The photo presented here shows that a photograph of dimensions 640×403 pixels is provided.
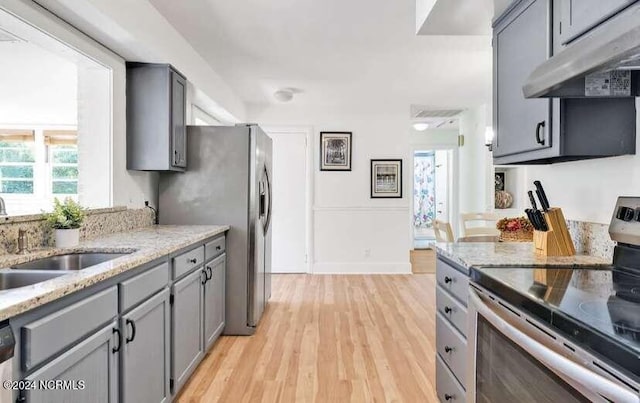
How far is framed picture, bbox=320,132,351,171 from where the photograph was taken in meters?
5.65

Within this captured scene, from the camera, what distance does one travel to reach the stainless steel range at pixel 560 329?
2.64ft

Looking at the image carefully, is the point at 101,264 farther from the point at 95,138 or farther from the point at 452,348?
the point at 452,348

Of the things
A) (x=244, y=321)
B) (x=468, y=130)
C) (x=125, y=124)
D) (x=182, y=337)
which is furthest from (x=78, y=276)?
(x=468, y=130)

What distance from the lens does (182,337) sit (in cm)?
225

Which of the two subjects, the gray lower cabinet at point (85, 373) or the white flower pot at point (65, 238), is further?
the white flower pot at point (65, 238)

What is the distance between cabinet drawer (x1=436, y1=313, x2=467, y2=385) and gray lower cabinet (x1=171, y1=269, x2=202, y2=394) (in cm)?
144

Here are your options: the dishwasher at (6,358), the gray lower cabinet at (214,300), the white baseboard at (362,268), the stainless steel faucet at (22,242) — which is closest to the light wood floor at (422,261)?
the white baseboard at (362,268)

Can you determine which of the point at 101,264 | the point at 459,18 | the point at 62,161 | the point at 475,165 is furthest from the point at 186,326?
the point at 475,165

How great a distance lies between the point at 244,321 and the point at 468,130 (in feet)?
14.9

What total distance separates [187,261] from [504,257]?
1733 mm

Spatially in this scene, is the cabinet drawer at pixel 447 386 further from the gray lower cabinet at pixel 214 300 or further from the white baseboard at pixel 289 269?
the white baseboard at pixel 289 269

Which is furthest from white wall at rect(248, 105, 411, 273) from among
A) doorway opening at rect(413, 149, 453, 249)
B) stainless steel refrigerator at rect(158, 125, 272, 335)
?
doorway opening at rect(413, 149, 453, 249)

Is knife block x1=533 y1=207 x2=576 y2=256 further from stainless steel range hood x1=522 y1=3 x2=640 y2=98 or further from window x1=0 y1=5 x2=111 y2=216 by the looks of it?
window x1=0 y1=5 x2=111 y2=216

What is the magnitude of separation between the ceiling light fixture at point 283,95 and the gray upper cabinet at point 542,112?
3.06 meters
